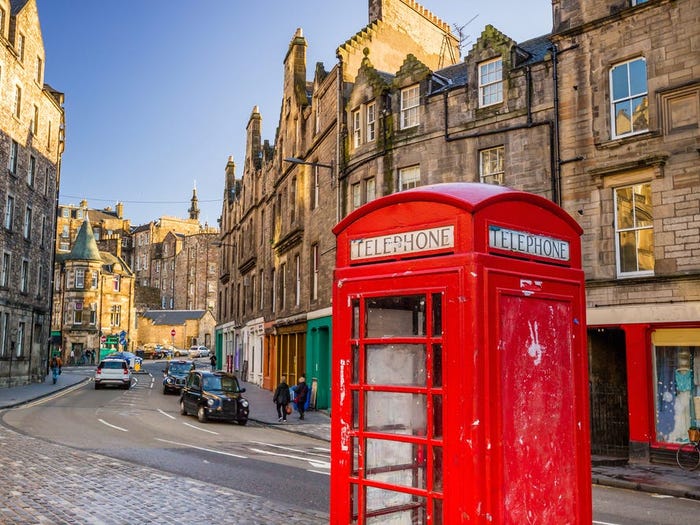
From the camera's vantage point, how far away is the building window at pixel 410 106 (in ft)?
77.7

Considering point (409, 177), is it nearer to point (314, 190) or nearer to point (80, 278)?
point (314, 190)

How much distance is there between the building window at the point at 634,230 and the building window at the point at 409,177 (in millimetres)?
7529

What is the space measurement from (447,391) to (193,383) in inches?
868

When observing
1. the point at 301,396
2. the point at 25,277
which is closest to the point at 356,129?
the point at 301,396

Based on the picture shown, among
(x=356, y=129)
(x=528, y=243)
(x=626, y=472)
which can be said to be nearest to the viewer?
(x=528, y=243)

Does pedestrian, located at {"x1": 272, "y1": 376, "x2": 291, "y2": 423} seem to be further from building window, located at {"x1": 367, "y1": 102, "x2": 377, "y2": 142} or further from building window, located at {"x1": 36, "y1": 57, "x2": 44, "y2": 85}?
building window, located at {"x1": 36, "y1": 57, "x2": 44, "y2": 85}

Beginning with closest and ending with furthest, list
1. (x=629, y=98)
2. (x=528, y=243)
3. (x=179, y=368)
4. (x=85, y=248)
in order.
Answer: (x=528, y=243) < (x=629, y=98) < (x=179, y=368) < (x=85, y=248)

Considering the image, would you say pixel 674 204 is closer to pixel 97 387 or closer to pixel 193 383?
pixel 193 383

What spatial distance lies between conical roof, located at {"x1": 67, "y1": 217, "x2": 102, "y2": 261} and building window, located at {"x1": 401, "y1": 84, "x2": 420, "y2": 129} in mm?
65449

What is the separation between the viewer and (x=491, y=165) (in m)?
20.8

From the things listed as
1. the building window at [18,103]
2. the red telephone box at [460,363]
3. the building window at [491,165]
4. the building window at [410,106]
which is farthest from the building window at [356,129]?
the building window at [18,103]

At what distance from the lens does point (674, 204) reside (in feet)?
52.9

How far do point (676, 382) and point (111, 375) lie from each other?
3002 centimetres

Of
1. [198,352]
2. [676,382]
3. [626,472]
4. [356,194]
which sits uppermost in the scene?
[356,194]
